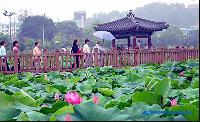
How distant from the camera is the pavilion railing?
8365 millimetres

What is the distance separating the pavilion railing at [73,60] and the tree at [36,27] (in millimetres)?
29245

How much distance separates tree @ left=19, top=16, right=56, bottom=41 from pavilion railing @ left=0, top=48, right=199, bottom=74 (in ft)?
95.9

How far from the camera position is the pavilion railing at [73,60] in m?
8.36

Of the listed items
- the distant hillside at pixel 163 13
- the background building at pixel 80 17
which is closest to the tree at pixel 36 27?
the background building at pixel 80 17

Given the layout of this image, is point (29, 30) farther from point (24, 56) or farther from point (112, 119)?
point (112, 119)

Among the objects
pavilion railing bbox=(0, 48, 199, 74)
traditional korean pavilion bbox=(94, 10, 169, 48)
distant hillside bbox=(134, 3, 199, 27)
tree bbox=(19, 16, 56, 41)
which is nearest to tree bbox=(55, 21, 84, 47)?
tree bbox=(19, 16, 56, 41)

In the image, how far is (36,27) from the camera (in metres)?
38.7

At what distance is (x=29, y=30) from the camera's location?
38.6 meters

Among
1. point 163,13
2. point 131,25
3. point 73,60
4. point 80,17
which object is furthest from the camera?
point 80,17

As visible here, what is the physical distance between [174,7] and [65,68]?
→ 29.1 metres

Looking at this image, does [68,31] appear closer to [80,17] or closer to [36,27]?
[36,27]

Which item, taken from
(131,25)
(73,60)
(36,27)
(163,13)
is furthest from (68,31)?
(73,60)

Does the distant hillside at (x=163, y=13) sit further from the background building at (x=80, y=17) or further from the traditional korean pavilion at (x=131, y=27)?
the traditional korean pavilion at (x=131, y=27)

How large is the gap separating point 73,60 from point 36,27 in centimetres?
3041
